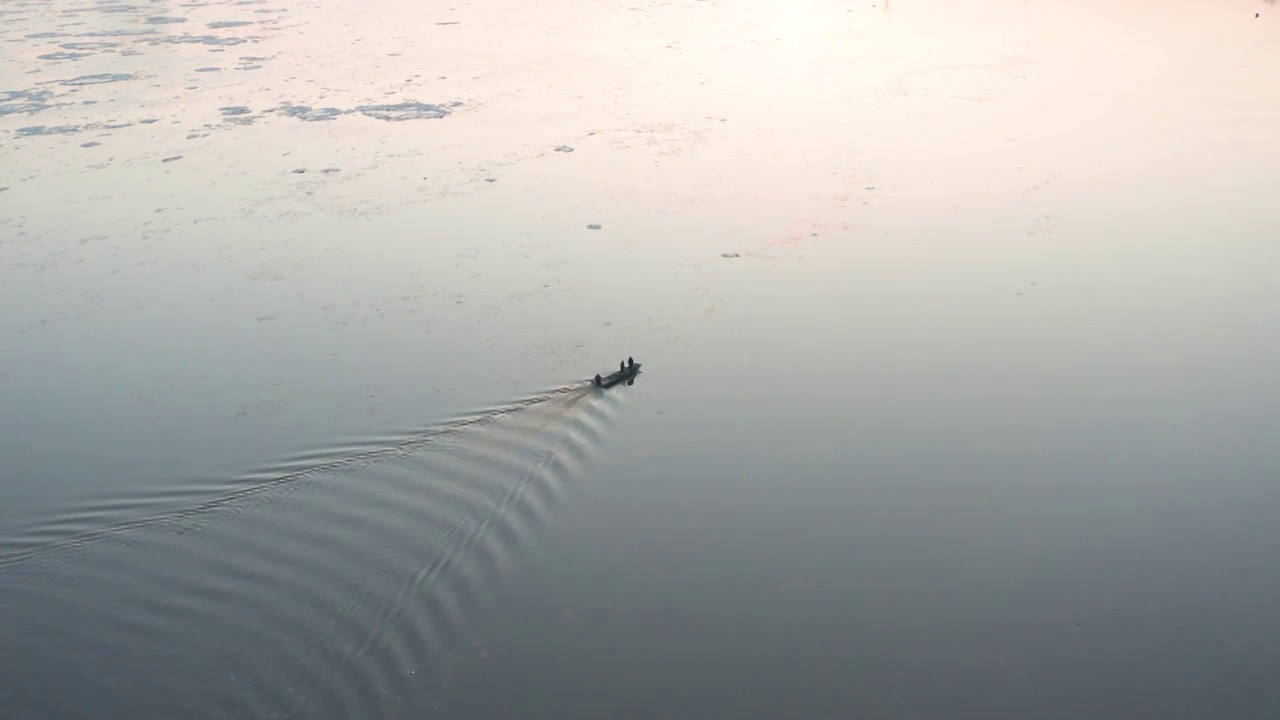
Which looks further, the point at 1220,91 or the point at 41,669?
the point at 1220,91

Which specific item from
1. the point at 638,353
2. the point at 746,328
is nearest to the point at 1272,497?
the point at 746,328

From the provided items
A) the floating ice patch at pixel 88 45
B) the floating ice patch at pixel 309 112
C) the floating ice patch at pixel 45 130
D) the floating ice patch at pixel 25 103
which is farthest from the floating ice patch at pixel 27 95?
the floating ice patch at pixel 309 112

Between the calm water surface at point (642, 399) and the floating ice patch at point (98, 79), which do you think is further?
the floating ice patch at point (98, 79)

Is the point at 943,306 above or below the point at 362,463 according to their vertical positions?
above

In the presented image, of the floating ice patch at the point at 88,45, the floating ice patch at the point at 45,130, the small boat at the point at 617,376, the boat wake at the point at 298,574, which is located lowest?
the boat wake at the point at 298,574

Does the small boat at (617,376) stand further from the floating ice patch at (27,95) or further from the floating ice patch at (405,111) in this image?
the floating ice patch at (27,95)

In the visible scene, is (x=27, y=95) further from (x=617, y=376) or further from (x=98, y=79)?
(x=617, y=376)

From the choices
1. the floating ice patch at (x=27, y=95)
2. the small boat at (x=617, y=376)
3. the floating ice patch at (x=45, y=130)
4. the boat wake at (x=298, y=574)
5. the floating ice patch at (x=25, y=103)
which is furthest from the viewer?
the floating ice patch at (x=27, y=95)

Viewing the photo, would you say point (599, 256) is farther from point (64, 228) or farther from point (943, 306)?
point (64, 228)
